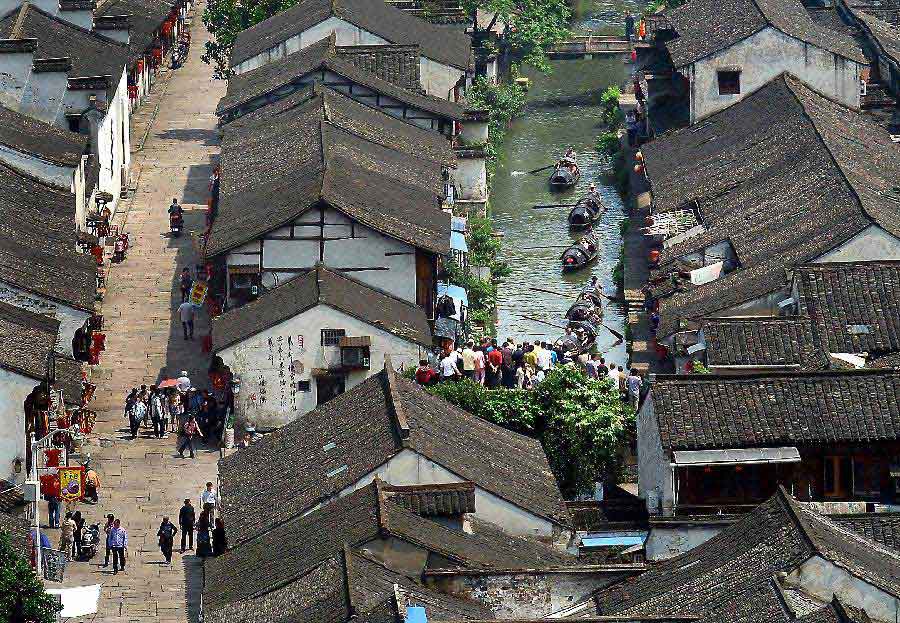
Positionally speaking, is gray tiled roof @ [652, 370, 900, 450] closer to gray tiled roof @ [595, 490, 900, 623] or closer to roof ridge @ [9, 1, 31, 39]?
gray tiled roof @ [595, 490, 900, 623]

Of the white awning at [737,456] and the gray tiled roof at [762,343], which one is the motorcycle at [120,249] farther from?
the white awning at [737,456]

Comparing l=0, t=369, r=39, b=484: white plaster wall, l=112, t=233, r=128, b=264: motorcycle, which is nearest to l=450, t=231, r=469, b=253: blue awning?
l=112, t=233, r=128, b=264: motorcycle

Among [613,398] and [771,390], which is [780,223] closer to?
[613,398]

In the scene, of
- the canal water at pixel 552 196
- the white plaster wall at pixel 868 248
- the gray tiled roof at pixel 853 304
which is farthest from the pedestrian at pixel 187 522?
the white plaster wall at pixel 868 248

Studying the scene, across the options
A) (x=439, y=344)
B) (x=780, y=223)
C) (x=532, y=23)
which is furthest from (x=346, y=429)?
(x=532, y=23)

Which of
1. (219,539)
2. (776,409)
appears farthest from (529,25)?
(776,409)

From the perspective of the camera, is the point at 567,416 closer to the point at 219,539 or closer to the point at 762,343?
the point at 762,343
